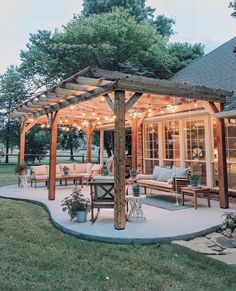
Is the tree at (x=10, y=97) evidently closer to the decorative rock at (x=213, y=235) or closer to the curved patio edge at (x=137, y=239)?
the curved patio edge at (x=137, y=239)

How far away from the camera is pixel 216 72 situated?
8758mm

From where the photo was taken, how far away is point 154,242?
386cm

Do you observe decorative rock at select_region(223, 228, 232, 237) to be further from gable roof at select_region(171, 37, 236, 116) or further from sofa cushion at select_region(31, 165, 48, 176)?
sofa cushion at select_region(31, 165, 48, 176)

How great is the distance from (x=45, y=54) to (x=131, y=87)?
12355mm

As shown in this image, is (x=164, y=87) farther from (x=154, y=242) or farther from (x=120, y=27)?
(x=120, y=27)

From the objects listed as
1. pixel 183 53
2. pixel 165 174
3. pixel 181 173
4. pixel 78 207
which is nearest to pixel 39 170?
pixel 165 174

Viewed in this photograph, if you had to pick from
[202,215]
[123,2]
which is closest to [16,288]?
[202,215]

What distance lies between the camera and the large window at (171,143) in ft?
27.9

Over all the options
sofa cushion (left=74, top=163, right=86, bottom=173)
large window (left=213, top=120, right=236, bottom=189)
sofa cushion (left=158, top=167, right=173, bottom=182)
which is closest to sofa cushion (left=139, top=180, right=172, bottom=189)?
sofa cushion (left=158, top=167, right=173, bottom=182)

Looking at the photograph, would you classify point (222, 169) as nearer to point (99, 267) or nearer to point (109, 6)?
point (99, 267)

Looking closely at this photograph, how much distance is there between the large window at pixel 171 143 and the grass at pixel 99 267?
16.8 ft

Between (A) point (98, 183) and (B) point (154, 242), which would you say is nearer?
(B) point (154, 242)

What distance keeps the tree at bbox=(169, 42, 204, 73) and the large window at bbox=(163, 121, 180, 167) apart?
615 centimetres

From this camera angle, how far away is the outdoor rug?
238 inches
